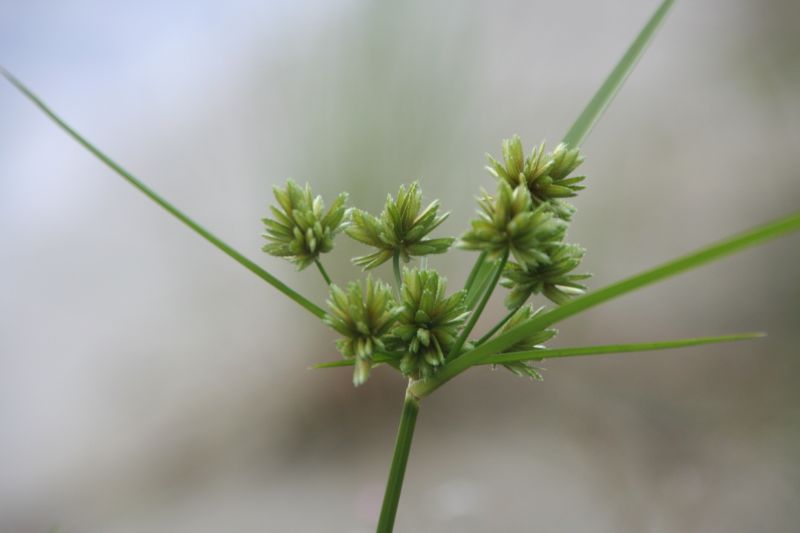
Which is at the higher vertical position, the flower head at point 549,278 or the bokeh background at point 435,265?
the bokeh background at point 435,265

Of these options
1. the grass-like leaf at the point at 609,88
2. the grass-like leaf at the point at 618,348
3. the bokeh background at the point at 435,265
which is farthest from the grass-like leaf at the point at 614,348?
the bokeh background at the point at 435,265

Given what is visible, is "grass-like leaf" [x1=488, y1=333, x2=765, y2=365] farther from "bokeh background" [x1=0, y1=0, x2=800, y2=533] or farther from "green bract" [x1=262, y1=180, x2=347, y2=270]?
"bokeh background" [x1=0, y1=0, x2=800, y2=533]

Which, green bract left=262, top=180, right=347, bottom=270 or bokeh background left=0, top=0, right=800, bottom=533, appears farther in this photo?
bokeh background left=0, top=0, right=800, bottom=533

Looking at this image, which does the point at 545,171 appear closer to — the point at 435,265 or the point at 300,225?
Result: the point at 300,225

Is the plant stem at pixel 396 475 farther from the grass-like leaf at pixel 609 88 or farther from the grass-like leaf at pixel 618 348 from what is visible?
the grass-like leaf at pixel 609 88

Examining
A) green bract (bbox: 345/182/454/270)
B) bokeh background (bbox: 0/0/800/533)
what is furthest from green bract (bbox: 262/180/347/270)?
bokeh background (bbox: 0/0/800/533)

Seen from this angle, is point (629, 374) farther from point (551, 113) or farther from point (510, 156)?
point (510, 156)
